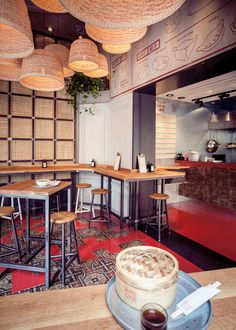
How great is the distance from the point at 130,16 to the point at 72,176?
4665 mm

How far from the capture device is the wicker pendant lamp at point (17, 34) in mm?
1147

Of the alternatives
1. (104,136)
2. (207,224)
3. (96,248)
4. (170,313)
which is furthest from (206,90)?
(170,313)

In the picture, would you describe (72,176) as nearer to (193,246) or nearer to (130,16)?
(193,246)

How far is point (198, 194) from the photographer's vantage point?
6.04m

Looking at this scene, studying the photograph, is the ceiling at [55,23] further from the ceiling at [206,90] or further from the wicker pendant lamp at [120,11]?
the wicker pendant lamp at [120,11]

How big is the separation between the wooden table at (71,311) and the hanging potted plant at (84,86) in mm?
4543

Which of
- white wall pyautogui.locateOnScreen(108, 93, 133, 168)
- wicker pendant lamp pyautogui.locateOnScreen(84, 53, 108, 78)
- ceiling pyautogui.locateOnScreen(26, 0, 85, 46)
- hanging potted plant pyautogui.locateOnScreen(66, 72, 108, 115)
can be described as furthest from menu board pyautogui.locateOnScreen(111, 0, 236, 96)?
ceiling pyautogui.locateOnScreen(26, 0, 85, 46)

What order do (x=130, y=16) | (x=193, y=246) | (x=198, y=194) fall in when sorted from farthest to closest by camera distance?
(x=198, y=194) → (x=193, y=246) → (x=130, y=16)

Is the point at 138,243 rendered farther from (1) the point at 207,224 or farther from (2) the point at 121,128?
(2) the point at 121,128

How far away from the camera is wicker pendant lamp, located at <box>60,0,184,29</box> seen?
3.00 feet

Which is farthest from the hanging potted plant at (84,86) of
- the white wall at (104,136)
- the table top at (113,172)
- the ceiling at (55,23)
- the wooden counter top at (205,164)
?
the wooden counter top at (205,164)

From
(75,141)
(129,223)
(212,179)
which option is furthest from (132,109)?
(212,179)

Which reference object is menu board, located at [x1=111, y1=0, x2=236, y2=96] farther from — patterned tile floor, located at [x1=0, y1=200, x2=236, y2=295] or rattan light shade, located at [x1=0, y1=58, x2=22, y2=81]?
patterned tile floor, located at [x1=0, y1=200, x2=236, y2=295]

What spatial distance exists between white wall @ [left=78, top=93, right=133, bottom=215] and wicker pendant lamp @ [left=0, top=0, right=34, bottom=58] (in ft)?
10.3
